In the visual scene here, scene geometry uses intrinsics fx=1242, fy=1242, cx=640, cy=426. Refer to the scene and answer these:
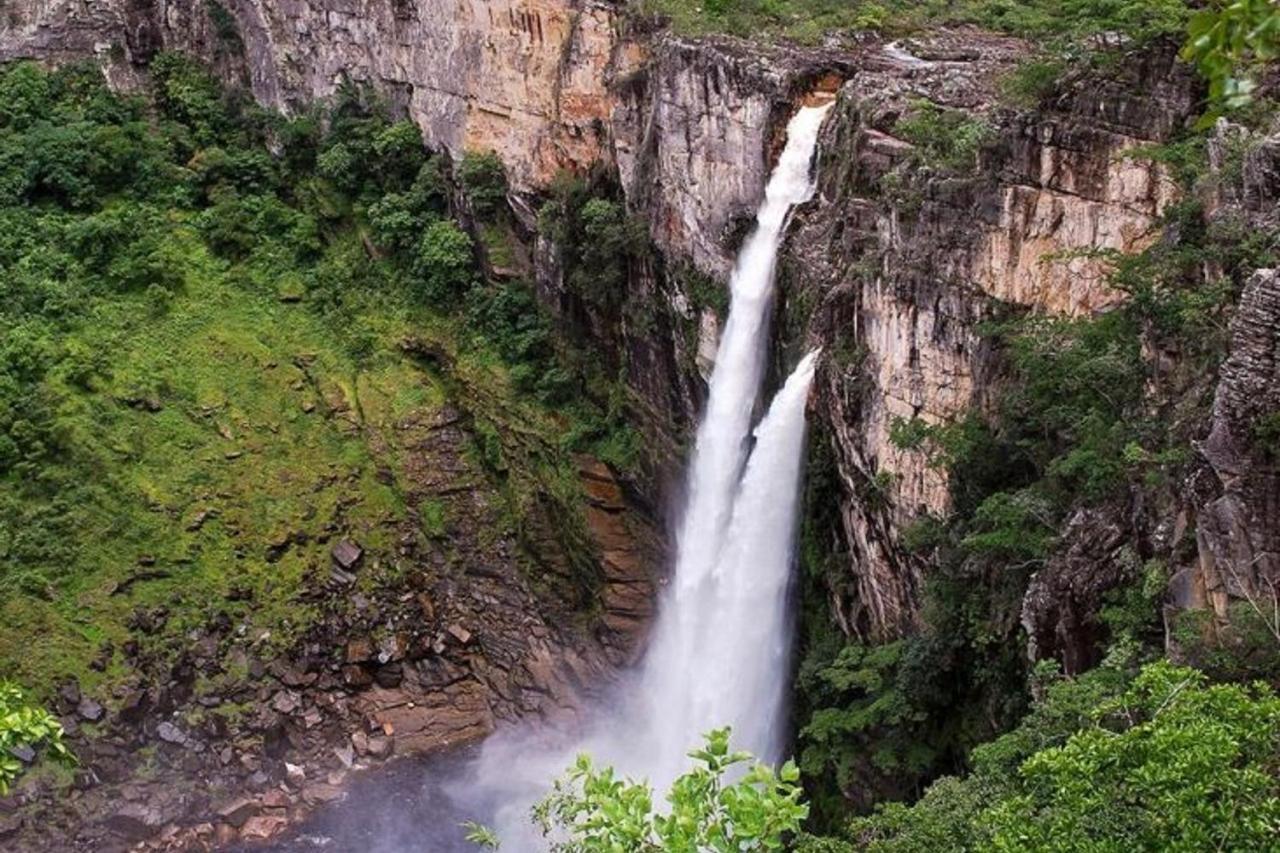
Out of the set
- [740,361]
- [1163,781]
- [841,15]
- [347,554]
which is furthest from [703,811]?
[347,554]

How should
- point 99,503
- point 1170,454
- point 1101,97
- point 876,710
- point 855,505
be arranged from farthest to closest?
1. point 99,503
2. point 855,505
3. point 876,710
4. point 1101,97
5. point 1170,454

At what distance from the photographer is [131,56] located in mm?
32188

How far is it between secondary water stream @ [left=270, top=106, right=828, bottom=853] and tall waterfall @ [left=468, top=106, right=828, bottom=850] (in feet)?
0.08

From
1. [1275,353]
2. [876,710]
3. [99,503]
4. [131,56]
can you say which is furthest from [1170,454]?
[131,56]

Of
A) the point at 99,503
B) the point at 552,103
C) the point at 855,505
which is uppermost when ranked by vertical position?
the point at 552,103

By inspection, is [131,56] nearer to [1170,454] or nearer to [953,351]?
[953,351]

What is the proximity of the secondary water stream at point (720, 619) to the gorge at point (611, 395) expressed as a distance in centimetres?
10

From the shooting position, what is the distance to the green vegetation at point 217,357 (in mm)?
23766

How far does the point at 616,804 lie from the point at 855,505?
35.9 feet

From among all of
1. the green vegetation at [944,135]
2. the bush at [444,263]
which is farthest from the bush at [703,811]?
the bush at [444,263]

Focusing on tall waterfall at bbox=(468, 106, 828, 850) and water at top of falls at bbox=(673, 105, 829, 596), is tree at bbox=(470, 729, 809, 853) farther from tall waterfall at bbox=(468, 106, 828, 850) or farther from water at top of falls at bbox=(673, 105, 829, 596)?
water at top of falls at bbox=(673, 105, 829, 596)

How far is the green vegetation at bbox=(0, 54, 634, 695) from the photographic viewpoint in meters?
23.8

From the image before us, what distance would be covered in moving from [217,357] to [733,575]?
13.6m

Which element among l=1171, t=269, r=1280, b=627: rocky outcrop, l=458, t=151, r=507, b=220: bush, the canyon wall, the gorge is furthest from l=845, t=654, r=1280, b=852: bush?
l=458, t=151, r=507, b=220: bush
